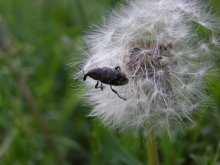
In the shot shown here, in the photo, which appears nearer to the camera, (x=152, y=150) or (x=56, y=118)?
(x=152, y=150)

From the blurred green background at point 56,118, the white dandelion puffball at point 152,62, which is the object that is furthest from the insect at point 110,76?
the blurred green background at point 56,118

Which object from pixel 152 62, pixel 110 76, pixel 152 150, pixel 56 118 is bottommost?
pixel 56 118

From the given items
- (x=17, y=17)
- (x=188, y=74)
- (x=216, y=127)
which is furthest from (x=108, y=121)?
(x=17, y=17)

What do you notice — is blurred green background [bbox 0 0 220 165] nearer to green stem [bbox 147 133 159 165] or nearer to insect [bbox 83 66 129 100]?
insect [bbox 83 66 129 100]

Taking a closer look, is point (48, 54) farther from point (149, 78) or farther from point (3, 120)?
point (149, 78)

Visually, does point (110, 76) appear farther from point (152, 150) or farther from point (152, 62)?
point (152, 150)

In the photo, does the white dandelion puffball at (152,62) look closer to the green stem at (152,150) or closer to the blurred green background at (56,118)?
the green stem at (152,150)

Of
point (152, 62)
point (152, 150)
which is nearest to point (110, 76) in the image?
point (152, 62)
